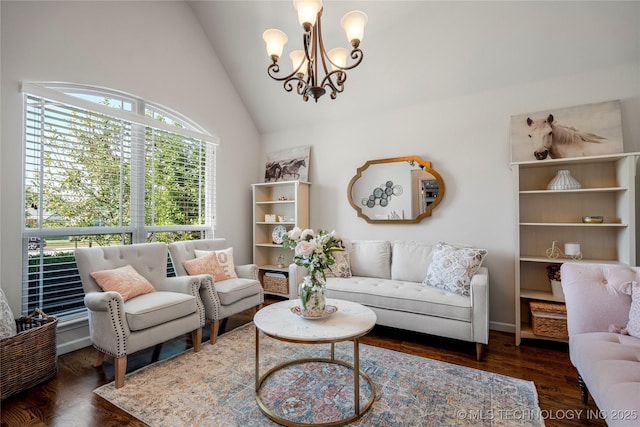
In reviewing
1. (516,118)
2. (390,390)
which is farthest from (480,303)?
(516,118)

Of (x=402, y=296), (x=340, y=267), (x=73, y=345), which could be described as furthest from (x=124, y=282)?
(x=402, y=296)

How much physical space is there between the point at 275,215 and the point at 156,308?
232 centimetres

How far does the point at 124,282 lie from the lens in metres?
2.38

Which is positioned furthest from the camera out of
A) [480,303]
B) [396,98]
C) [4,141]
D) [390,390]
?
[396,98]

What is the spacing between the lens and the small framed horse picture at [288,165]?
4.25m

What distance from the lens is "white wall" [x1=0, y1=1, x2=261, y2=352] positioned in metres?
2.27

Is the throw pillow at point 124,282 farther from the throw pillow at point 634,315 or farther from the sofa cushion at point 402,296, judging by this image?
the throw pillow at point 634,315

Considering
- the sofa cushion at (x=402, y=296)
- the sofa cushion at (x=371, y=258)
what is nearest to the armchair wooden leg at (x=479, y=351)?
the sofa cushion at (x=402, y=296)

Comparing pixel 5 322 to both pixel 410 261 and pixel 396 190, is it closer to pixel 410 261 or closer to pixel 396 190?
pixel 410 261

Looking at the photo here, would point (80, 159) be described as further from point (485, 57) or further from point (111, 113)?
point (485, 57)

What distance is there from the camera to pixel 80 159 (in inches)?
106

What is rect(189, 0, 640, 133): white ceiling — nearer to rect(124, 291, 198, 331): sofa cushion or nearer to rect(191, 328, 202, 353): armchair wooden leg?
rect(124, 291, 198, 331): sofa cushion

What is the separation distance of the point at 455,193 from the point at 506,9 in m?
1.72

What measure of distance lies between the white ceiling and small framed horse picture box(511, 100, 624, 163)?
1.33 ft
